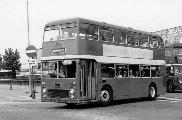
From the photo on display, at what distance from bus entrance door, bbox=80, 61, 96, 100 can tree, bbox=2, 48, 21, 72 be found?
65925 mm

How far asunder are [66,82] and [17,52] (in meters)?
69.1

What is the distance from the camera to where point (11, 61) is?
3258 inches

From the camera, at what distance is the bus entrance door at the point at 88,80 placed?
57.0 feet

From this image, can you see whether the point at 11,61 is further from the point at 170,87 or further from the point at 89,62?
the point at 89,62

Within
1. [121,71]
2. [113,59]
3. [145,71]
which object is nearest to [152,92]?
[145,71]

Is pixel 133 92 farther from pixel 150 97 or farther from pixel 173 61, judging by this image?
pixel 173 61

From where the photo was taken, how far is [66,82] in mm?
17359

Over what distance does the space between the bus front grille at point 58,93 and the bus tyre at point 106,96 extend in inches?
72.6

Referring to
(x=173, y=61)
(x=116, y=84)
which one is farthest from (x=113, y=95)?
(x=173, y=61)

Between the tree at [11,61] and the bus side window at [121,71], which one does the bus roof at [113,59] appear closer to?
the bus side window at [121,71]

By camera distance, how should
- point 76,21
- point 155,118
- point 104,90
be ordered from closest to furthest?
1. point 155,118
2. point 76,21
3. point 104,90

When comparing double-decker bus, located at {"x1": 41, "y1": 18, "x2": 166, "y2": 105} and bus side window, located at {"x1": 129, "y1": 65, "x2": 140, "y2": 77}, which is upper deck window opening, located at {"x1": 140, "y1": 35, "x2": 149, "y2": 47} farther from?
bus side window, located at {"x1": 129, "y1": 65, "x2": 140, "y2": 77}

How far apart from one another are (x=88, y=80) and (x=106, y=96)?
1474 millimetres

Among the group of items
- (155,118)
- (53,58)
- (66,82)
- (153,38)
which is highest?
(153,38)
